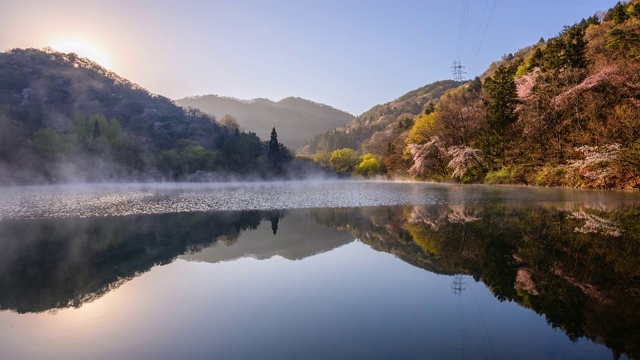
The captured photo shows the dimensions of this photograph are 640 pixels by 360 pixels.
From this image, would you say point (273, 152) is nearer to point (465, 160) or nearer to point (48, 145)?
point (48, 145)

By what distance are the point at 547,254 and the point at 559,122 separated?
3327cm

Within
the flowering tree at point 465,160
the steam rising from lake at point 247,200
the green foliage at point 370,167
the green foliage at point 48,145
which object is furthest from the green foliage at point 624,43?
the green foliage at point 48,145

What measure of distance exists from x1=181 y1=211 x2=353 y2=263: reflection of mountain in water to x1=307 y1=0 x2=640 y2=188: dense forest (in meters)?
23.5

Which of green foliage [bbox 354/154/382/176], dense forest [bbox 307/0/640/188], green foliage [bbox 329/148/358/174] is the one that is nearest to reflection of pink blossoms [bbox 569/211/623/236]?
dense forest [bbox 307/0/640/188]

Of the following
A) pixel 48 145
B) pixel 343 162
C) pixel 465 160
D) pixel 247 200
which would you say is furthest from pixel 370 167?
pixel 48 145

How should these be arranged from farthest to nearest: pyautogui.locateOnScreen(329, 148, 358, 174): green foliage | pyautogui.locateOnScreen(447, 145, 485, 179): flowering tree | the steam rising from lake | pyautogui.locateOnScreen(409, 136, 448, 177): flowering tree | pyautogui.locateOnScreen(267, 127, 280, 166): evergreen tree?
pyautogui.locateOnScreen(329, 148, 358, 174): green foliage, pyautogui.locateOnScreen(267, 127, 280, 166): evergreen tree, pyautogui.locateOnScreen(409, 136, 448, 177): flowering tree, pyautogui.locateOnScreen(447, 145, 485, 179): flowering tree, the steam rising from lake

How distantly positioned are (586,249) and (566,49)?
3577 cm

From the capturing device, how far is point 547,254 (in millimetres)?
9453

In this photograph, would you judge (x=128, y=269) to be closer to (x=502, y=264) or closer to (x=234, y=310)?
(x=234, y=310)

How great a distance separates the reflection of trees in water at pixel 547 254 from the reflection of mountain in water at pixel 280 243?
3.78 ft

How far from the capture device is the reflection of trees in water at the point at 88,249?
314 inches

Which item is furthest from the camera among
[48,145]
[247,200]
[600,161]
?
[48,145]

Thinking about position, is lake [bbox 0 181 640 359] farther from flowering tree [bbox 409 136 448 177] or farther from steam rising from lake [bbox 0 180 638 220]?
flowering tree [bbox 409 136 448 177]

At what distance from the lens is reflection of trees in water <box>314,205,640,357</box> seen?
579 centimetres
